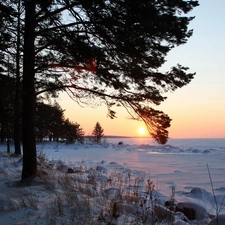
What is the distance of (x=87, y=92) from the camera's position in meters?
6.96

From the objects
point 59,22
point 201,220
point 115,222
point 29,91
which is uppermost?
point 59,22

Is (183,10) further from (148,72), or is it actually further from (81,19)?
(81,19)

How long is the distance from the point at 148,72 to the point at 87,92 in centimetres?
176

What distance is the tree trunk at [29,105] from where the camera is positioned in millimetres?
6301

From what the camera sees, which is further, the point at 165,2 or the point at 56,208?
the point at 165,2

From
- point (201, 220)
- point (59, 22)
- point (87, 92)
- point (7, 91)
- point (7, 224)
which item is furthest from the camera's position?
point (7, 91)

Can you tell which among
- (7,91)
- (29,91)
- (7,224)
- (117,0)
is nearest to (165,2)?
(117,0)

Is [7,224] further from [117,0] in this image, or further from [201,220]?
[117,0]

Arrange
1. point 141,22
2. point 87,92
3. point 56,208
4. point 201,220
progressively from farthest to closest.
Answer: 1. point 87,92
2. point 141,22
3. point 201,220
4. point 56,208

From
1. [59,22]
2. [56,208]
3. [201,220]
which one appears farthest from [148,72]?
[56,208]

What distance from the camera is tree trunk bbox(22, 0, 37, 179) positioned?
630cm

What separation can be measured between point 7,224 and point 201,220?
3.39 meters

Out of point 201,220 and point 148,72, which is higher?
point 148,72

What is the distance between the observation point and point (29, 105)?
6379 millimetres
